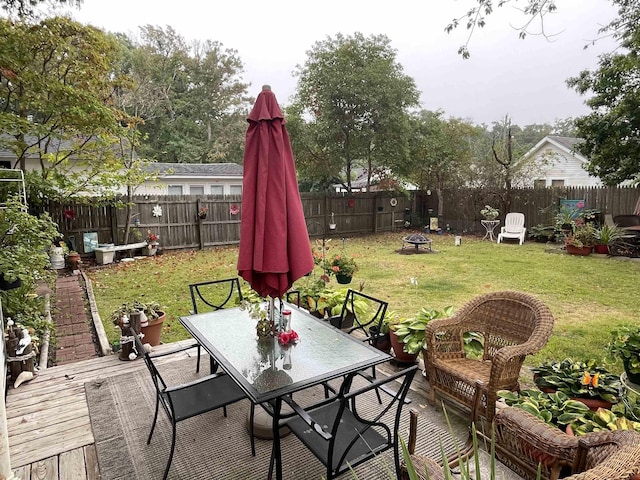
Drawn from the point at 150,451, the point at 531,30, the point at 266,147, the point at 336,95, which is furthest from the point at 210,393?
the point at 336,95

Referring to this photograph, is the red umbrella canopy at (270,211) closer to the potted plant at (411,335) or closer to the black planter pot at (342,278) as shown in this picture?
the potted plant at (411,335)

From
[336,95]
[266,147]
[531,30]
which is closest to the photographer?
[266,147]

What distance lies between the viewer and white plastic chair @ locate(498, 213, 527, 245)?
451 inches

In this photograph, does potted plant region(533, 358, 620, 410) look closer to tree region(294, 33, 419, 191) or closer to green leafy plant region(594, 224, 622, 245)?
green leafy plant region(594, 224, 622, 245)

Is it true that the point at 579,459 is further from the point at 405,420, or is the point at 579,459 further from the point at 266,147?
the point at 266,147

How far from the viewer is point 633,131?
9594 mm

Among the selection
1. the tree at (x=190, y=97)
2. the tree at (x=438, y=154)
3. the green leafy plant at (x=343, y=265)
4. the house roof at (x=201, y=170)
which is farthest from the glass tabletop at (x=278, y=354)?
the tree at (x=190, y=97)

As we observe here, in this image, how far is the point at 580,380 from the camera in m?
2.43

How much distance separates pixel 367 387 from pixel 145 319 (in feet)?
8.93

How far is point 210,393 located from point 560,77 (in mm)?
13218

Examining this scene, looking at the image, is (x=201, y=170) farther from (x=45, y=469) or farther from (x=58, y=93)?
(x=45, y=469)

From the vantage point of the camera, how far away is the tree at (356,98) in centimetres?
1238

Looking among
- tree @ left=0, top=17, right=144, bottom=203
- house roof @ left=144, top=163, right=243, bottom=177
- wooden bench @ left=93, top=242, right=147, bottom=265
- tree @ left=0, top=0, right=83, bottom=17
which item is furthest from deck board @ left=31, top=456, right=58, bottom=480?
house roof @ left=144, top=163, right=243, bottom=177

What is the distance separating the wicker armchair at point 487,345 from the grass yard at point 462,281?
1.22m
